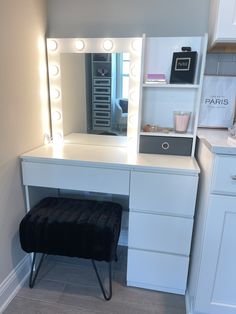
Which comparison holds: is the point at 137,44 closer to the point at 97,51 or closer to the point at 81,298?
the point at 97,51

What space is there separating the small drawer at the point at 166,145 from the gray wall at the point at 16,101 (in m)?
0.74

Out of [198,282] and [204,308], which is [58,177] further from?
[204,308]

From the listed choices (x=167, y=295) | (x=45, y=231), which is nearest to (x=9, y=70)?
(x=45, y=231)

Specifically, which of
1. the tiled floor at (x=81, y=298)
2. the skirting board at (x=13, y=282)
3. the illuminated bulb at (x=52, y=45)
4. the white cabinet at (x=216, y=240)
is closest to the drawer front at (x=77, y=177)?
the white cabinet at (x=216, y=240)

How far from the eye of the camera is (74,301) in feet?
4.72

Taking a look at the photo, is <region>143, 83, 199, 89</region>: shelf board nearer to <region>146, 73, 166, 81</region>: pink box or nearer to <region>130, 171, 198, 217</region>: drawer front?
<region>146, 73, 166, 81</region>: pink box

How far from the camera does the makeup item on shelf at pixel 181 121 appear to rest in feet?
5.02

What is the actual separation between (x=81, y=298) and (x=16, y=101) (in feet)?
4.06

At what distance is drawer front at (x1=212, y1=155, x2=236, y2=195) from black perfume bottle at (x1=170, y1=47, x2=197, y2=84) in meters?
0.64

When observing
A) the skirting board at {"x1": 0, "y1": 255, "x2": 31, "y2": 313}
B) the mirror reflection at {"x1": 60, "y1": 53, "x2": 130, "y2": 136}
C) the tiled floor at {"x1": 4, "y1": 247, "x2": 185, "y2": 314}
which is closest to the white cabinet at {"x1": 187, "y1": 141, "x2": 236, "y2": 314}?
the tiled floor at {"x1": 4, "y1": 247, "x2": 185, "y2": 314}

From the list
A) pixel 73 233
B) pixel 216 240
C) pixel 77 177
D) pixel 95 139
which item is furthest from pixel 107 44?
pixel 216 240

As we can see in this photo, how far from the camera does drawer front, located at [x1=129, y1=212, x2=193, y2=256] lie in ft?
4.44

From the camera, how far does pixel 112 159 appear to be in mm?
1428

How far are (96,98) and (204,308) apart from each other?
1.42m
